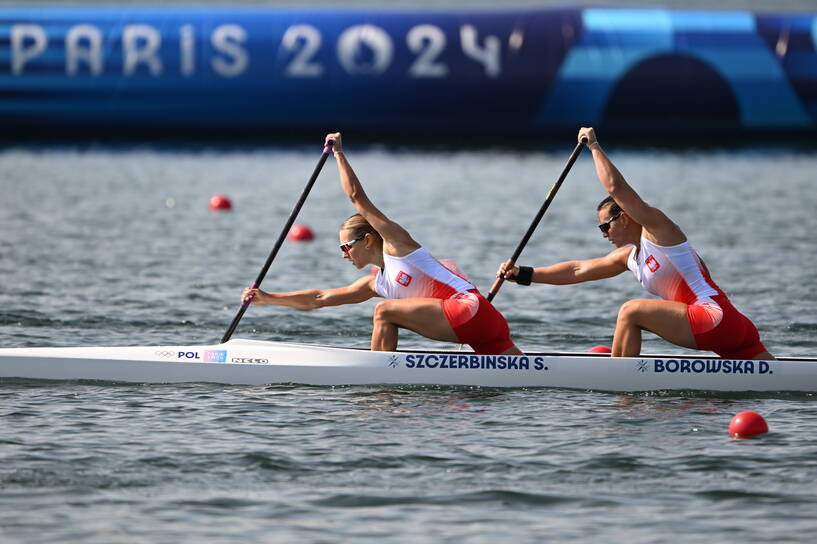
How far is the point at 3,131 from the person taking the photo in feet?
103

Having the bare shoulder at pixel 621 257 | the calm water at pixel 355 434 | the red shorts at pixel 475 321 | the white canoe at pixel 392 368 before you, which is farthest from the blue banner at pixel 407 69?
the red shorts at pixel 475 321

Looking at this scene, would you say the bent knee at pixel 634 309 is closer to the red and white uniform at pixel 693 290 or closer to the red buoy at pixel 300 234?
the red and white uniform at pixel 693 290

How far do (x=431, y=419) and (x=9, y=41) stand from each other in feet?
73.7

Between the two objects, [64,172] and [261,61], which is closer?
[64,172]

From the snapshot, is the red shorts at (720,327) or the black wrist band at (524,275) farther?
the black wrist band at (524,275)

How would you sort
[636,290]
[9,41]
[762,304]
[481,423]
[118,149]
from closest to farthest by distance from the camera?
[481,423] → [762,304] → [636,290] → [9,41] → [118,149]

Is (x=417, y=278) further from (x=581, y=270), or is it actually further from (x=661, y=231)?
(x=661, y=231)

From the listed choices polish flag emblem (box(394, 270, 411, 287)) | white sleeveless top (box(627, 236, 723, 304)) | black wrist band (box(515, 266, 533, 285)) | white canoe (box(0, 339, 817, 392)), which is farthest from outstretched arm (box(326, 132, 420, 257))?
white sleeveless top (box(627, 236, 723, 304))

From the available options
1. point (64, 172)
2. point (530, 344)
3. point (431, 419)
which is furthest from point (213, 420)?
point (64, 172)

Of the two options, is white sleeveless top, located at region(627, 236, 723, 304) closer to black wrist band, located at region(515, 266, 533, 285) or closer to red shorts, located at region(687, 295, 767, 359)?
red shorts, located at region(687, 295, 767, 359)

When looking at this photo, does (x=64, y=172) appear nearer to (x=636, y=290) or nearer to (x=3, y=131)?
(x=3, y=131)

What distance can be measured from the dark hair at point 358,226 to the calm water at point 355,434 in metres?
1.18

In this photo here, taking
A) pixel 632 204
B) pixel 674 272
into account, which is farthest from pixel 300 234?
pixel 632 204

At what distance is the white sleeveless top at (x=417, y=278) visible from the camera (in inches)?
423
